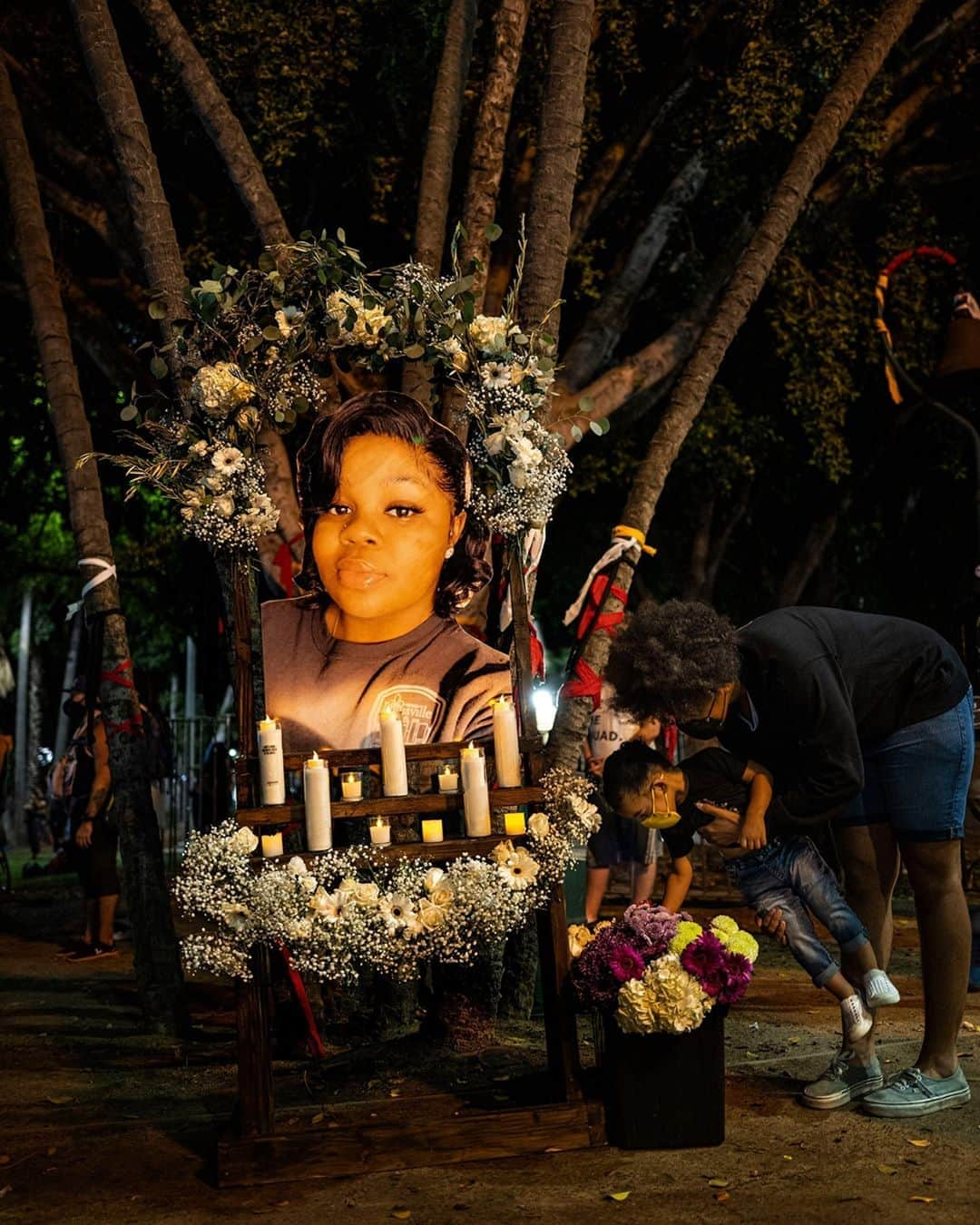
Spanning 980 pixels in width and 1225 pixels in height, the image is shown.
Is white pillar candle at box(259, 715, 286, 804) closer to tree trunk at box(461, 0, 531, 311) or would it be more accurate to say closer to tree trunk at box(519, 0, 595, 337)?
tree trunk at box(519, 0, 595, 337)

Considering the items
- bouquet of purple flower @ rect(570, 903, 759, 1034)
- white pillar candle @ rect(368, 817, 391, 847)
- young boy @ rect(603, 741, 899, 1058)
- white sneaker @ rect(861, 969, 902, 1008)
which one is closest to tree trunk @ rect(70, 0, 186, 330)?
white pillar candle @ rect(368, 817, 391, 847)

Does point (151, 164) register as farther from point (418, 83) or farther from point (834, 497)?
point (834, 497)

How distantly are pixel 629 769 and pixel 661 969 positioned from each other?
29.0 inches

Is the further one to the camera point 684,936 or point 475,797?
point 475,797

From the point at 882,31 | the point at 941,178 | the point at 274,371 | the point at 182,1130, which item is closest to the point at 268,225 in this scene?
the point at 274,371

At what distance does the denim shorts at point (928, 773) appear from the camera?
5.32 meters

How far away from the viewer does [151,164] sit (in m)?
7.94

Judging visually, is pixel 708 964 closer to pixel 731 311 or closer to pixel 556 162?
pixel 556 162

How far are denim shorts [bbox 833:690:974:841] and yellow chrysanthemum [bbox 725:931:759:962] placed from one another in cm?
70

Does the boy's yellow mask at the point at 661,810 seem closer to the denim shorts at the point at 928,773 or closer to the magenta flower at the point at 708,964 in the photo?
the magenta flower at the point at 708,964

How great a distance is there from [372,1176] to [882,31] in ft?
24.6

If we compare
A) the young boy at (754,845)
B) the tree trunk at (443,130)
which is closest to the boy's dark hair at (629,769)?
the young boy at (754,845)

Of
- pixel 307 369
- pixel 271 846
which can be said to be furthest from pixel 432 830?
pixel 307 369

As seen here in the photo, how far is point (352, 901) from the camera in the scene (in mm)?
5312
